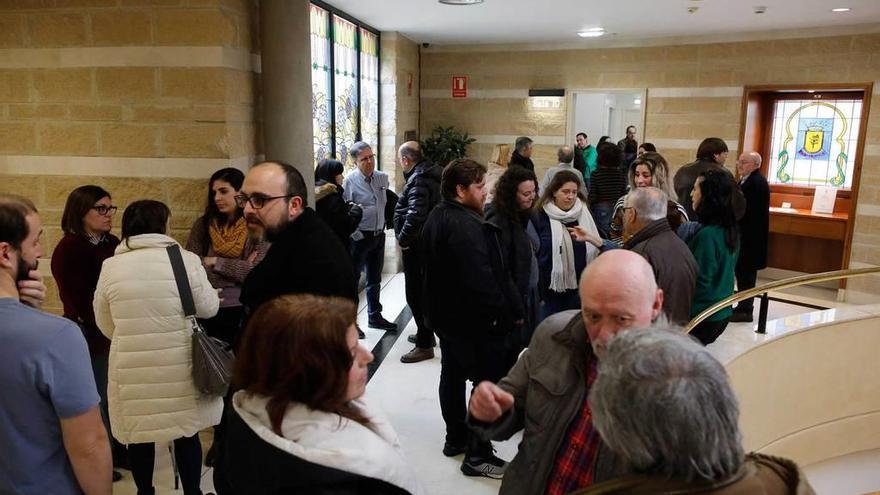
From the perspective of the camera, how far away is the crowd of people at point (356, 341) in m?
1.12

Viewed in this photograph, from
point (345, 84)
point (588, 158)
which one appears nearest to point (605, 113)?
point (588, 158)

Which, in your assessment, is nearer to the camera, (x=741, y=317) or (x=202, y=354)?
(x=202, y=354)

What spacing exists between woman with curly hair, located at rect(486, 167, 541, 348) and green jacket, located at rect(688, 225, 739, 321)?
36.1 inches

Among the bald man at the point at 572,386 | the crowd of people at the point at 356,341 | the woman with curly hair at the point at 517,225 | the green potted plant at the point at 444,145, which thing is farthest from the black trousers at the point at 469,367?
the green potted plant at the point at 444,145

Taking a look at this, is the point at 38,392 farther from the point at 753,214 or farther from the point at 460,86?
the point at 460,86

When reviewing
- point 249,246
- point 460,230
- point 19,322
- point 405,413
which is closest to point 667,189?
point 460,230

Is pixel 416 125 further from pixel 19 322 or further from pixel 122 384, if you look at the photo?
pixel 19 322

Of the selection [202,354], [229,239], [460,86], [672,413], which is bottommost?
[202,354]

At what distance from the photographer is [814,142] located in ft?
26.0

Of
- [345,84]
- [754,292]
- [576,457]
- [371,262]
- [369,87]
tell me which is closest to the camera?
[576,457]

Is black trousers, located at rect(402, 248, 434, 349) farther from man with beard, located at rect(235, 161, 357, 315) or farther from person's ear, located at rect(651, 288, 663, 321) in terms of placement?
person's ear, located at rect(651, 288, 663, 321)

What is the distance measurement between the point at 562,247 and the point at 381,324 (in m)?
2.13

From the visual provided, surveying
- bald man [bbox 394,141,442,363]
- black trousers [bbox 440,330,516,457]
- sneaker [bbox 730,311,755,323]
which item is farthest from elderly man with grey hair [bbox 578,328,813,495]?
sneaker [bbox 730,311,755,323]

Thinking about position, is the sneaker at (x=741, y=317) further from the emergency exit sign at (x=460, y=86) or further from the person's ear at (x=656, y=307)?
the emergency exit sign at (x=460, y=86)
